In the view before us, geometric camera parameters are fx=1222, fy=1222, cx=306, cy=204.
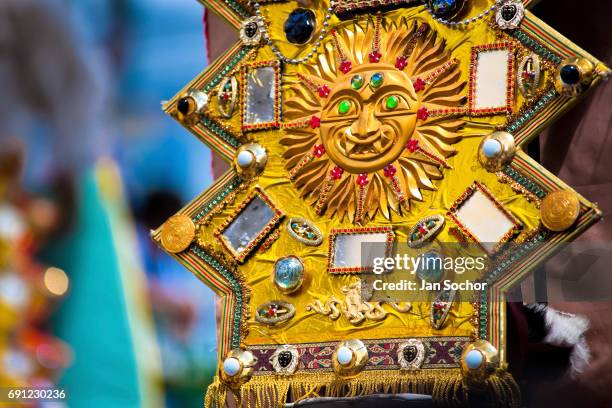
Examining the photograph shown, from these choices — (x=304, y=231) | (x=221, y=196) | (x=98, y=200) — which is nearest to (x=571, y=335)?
(x=304, y=231)

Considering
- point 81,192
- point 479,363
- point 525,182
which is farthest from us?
point 81,192

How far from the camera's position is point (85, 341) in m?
4.55

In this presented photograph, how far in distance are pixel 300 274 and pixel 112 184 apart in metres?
1.85

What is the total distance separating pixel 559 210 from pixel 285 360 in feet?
2.59

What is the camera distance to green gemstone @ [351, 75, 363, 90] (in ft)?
10.3

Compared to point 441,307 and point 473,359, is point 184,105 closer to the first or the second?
point 441,307

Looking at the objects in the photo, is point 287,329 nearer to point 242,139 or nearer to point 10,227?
point 242,139

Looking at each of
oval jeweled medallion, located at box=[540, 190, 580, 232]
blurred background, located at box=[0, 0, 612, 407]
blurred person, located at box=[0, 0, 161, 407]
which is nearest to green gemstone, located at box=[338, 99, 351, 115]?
oval jeweled medallion, located at box=[540, 190, 580, 232]

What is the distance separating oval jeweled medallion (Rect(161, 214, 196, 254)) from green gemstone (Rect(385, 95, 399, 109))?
64 cm

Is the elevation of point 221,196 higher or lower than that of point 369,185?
higher

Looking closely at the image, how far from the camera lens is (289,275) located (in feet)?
10.2

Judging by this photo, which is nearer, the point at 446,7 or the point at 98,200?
the point at 446,7

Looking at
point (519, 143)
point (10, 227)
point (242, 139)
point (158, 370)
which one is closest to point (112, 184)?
point (10, 227)

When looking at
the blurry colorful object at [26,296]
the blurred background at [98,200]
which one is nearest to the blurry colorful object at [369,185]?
the blurred background at [98,200]
